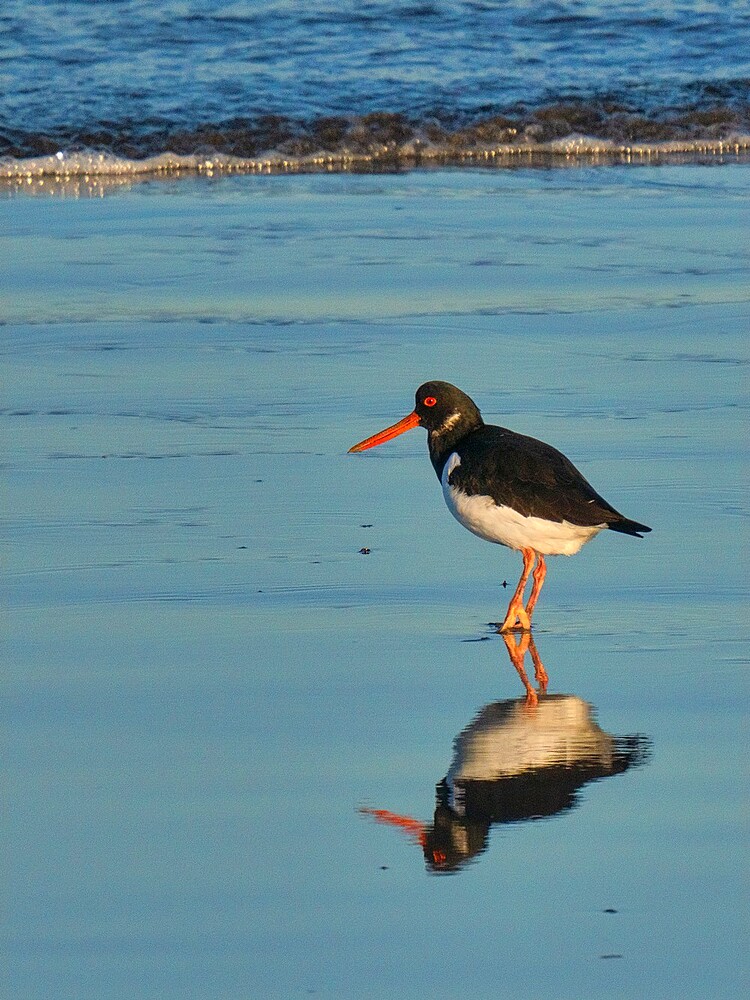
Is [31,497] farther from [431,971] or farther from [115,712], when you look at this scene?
[431,971]

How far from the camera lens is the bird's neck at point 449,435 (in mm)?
5066

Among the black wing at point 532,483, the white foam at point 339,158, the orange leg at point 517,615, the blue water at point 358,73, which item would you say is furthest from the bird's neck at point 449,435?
the blue water at point 358,73

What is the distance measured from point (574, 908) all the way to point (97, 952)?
30.4 inches

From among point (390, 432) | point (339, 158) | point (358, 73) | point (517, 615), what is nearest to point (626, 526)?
point (517, 615)

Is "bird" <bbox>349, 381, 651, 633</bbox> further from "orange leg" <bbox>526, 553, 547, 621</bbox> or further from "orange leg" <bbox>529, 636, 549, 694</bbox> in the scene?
"orange leg" <bbox>529, 636, 549, 694</bbox>

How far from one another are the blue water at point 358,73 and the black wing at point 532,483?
7.80m

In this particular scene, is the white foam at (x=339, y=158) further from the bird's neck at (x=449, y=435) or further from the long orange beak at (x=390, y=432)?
the bird's neck at (x=449, y=435)

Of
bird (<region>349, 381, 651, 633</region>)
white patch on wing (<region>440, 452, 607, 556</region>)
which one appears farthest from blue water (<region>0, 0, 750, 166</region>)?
white patch on wing (<region>440, 452, 607, 556</region>)

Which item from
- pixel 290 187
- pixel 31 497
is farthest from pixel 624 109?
pixel 31 497

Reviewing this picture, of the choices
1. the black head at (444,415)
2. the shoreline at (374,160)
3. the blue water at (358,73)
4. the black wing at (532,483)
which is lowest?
the black wing at (532,483)

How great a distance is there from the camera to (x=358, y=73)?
13945 mm

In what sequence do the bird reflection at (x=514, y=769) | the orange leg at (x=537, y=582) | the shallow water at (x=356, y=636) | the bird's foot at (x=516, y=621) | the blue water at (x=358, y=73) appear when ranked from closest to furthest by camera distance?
the shallow water at (x=356, y=636) < the bird reflection at (x=514, y=769) < the bird's foot at (x=516, y=621) < the orange leg at (x=537, y=582) < the blue water at (x=358, y=73)

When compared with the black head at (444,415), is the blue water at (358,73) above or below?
above

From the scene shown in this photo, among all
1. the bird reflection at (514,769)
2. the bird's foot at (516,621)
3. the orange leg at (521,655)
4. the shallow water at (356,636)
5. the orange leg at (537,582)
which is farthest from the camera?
the orange leg at (537,582)
